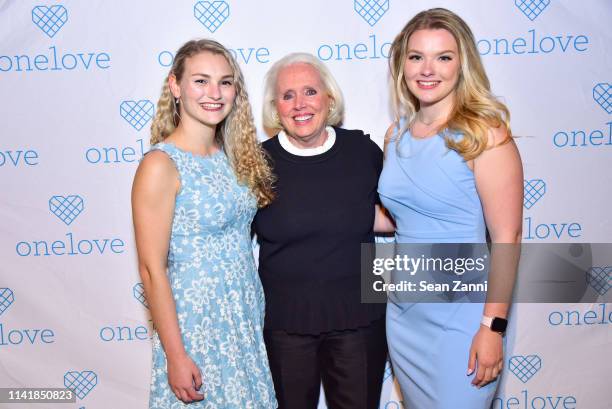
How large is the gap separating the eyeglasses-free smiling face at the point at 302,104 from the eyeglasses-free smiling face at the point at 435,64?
0.38 meters

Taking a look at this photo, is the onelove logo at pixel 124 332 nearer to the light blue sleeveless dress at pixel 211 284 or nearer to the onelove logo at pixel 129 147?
the onelove logo at pixel 129 147

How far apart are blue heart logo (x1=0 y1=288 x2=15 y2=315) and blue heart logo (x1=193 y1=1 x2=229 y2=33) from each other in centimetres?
153

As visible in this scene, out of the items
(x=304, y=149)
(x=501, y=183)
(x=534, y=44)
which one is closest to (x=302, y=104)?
(x=304, y=149)

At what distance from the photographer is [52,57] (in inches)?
87.7

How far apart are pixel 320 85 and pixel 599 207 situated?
4.62 ft

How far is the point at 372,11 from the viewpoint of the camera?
2.16 m

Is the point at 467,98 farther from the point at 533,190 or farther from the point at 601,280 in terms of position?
the point at 601,280

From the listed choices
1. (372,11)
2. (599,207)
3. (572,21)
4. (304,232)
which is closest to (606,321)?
(599,207)

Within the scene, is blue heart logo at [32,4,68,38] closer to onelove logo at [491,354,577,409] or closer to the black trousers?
the black trousers

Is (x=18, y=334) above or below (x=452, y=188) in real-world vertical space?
below

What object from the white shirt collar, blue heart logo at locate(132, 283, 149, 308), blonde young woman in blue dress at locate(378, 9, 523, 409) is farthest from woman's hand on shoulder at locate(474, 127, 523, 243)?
blue heart logo at locate(132, 283, 149, 308)

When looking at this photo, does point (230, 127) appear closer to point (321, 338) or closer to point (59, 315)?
point (321, 338)

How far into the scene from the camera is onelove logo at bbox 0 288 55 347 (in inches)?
94.7

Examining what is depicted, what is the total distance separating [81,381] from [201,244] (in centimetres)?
139
